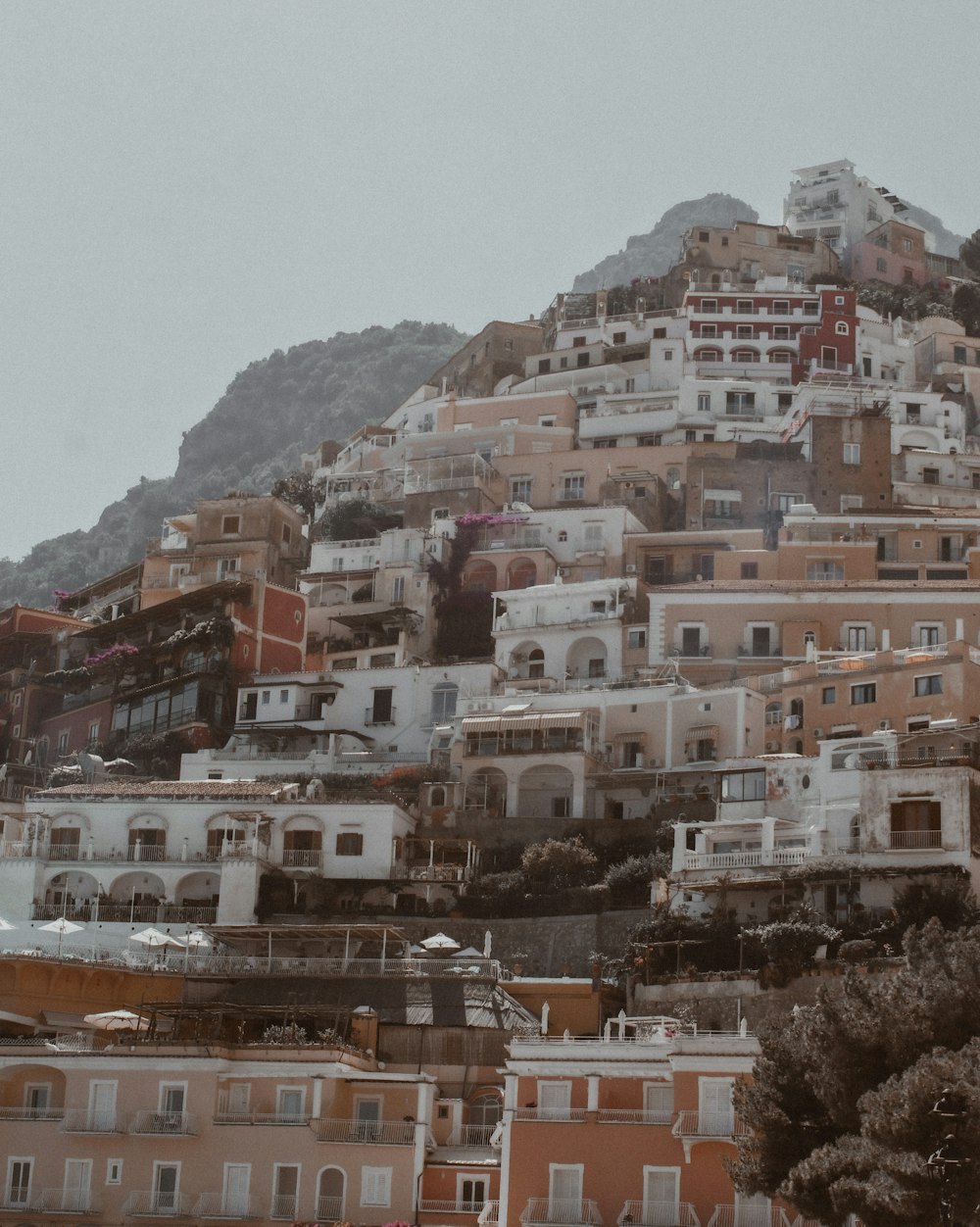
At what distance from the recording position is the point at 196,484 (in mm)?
144875

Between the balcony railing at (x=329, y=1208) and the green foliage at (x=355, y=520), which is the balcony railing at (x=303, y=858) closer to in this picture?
the balcony railing at (x=329, y=1208)

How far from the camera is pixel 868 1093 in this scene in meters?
31.5

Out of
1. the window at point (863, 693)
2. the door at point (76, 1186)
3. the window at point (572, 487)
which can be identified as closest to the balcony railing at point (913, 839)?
the window at point (863, 693)

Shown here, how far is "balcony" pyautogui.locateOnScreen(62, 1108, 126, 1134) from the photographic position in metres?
40.3

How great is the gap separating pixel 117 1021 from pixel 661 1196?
13017 millimetres

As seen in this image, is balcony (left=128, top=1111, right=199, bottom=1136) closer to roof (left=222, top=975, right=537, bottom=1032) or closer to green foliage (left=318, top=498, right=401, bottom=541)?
roof (left=222, top=975, right=537, bottom=1032)

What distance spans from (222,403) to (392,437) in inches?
2517

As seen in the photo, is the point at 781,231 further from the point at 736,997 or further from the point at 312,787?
the point at 736,997

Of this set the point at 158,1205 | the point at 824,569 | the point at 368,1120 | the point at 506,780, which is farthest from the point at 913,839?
the point at 824,569

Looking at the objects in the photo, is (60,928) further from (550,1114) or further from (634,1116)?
(634,1116)

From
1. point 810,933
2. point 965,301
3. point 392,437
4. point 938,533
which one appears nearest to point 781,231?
point 965,301

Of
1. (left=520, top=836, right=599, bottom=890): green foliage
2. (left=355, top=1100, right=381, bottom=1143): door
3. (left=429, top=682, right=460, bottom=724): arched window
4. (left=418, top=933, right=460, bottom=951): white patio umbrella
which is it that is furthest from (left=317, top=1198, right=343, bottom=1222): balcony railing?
(left=429, top=682, right=460, bottom=724): arched window

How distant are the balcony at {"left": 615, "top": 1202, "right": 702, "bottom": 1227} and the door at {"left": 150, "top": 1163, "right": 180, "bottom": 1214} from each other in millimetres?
9149

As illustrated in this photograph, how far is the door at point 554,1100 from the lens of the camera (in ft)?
124
